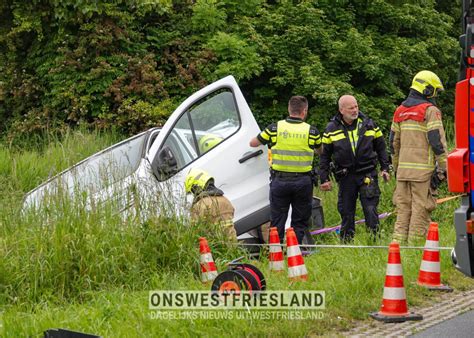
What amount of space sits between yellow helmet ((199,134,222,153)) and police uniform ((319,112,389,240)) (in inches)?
53.0

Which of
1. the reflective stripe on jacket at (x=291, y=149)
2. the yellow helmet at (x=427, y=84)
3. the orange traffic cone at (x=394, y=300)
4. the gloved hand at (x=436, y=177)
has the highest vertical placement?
the yellow helmet at (x=427, y=84)

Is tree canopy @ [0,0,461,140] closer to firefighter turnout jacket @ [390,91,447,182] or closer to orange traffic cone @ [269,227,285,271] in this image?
firefighter turnout jacket @ [390,91,447,182]

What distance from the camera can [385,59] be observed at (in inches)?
671

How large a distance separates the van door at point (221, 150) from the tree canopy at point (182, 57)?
502cm

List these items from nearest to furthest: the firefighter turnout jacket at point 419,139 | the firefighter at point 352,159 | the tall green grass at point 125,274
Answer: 1. the tall green grass at point 125,274
2. the firefighter turnout jacket at point 419,139
3. the firefighter at point 352,159

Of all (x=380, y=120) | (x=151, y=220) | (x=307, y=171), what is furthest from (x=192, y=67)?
(x=151, y=220)

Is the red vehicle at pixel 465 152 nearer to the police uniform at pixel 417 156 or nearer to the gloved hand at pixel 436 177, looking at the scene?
the police uniform at pixel 417 156

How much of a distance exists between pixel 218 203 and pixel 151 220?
31.1 inches

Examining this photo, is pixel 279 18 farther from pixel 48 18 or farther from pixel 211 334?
pixel 211 334

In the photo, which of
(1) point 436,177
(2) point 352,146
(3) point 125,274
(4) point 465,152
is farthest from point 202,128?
(4) point 465,152

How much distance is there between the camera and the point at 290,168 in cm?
979

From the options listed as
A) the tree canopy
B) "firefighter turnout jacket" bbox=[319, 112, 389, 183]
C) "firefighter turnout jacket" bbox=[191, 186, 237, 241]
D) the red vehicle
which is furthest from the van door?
the tree canopy

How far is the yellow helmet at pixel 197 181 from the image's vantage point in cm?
907

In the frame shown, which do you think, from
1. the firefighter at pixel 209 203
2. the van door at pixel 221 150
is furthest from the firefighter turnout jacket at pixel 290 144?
the firefighter at pixel 209 203
